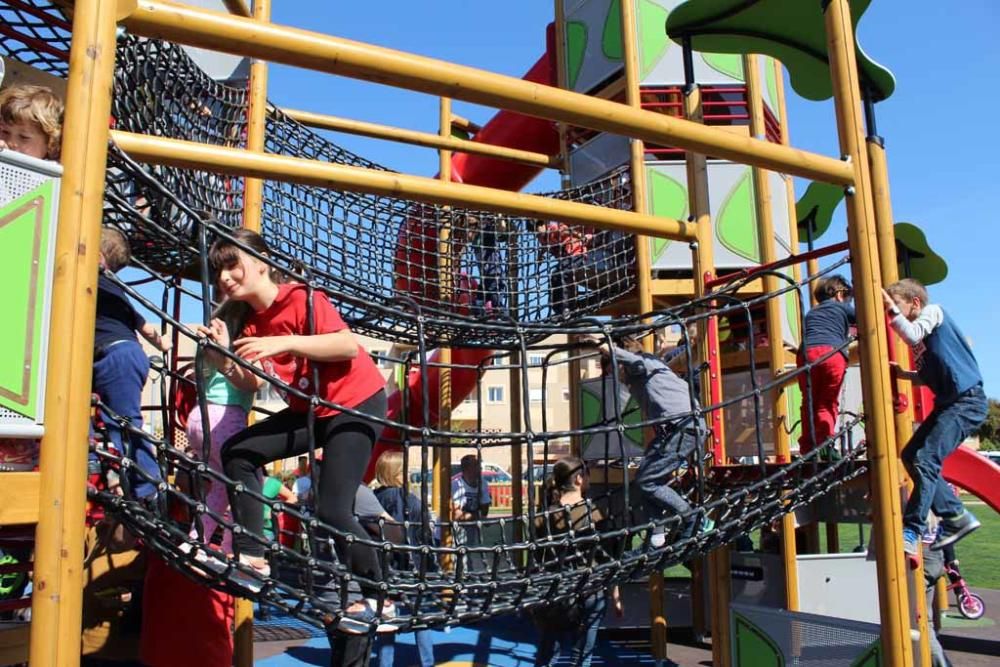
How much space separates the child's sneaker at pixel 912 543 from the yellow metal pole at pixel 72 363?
299 cm

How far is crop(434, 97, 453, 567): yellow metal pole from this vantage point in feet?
19.1

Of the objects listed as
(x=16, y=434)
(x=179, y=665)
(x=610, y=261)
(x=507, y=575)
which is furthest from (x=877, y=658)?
(x=610, y=261)

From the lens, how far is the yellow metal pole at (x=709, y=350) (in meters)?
3.85

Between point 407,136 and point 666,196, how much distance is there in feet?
6.81

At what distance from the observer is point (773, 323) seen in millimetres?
4863

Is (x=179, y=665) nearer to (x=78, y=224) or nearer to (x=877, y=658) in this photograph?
(x=78, y=224)

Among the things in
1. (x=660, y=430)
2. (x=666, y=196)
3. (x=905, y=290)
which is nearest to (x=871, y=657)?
(x=660, y=430)

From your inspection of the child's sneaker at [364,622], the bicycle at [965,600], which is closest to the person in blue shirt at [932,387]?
the child's sneaker at [364,622]

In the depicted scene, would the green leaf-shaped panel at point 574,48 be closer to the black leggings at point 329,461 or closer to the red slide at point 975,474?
the red slide at point 975,474

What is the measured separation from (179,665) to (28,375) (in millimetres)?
1741

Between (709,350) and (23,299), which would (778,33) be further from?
(23,299)

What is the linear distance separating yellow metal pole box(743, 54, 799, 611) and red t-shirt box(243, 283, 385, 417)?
7.31ft

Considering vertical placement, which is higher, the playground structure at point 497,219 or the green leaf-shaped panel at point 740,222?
the green leaf-shaped panel at point 740,222

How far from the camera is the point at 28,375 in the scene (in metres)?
1.59
